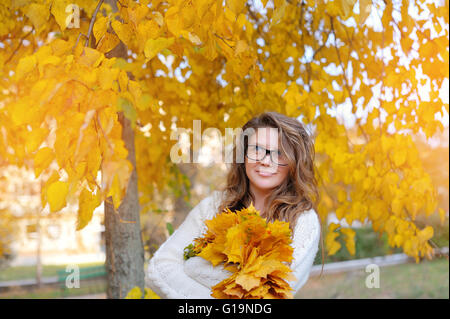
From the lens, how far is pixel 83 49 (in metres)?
1.03

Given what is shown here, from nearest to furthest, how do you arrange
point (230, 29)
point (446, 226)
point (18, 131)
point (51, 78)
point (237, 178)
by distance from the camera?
point (51, 78), point (230, 29), point (237, 178), point (18, 131), point (446, 226)

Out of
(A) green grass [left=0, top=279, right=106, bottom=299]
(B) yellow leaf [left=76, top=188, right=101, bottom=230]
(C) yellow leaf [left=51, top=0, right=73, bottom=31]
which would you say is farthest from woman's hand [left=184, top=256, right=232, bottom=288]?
(A) green grass [left=0, top=279, right=106, bottom=299]

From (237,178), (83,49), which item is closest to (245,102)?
(237,178)

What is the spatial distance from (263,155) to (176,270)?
563mm

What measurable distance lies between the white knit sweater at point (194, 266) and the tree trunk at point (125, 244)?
2.74ft

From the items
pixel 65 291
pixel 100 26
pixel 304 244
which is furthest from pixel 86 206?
pixel 65 291

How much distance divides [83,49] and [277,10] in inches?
21.0

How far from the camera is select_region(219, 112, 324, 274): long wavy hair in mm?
1561

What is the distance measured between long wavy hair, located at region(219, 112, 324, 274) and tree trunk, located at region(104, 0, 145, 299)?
2.64 ft

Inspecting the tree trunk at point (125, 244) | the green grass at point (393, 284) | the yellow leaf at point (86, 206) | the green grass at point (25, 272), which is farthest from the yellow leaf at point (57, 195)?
the green grass at point (25, 272)

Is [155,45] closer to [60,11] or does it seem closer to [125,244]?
[60,11]

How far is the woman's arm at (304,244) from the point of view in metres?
1.33

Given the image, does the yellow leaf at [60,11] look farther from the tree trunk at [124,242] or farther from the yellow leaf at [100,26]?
the tree trunk at [124,242]
